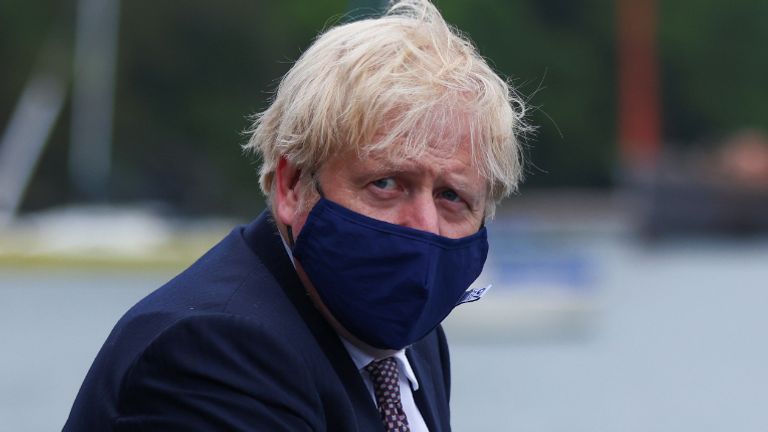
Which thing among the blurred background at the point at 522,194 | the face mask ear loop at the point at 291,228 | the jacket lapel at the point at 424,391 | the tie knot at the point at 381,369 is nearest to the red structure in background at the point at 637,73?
the blurred background at the point at 522,194

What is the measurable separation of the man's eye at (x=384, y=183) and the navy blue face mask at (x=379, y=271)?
59 millimetres

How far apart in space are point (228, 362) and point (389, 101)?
0.49 meters

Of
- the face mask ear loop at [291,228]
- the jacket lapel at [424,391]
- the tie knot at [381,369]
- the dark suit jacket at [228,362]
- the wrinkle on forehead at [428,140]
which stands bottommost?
the jacket lapel at [424,391]

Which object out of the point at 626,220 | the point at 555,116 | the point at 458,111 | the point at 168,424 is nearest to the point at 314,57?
the point at 458,111

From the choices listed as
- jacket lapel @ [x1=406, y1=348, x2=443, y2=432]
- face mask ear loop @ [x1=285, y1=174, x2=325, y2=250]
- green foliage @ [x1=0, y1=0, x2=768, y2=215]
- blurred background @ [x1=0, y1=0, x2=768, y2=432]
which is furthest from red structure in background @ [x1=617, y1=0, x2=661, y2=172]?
face mask ear loop @ [x1=285, y1=174, x2=325, y2=250]

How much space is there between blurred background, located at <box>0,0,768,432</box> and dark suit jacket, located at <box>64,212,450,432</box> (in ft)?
4.07

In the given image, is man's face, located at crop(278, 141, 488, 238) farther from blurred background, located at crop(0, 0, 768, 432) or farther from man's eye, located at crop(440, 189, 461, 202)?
blurred background, located at crop(0, 0, 768, 432)

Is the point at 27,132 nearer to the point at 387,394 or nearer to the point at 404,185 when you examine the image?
the point at 387,394

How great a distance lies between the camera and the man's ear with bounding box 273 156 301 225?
241 cm

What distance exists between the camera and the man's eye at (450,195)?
2.38 m

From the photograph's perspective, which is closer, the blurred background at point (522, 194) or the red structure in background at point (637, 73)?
the blurred background at point (522, 194)

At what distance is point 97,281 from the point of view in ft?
88.0

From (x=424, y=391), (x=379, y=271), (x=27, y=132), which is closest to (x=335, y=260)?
(x=379, y=271)

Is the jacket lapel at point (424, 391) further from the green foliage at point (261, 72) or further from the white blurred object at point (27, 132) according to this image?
the white blurred object at point (27, 132)
